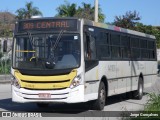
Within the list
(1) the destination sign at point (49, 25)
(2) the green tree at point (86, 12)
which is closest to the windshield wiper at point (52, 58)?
(1) the destination sign at point (49, 25)

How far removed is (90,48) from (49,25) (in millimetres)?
1461

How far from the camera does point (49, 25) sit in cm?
1351

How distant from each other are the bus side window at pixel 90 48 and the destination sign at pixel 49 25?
571mm

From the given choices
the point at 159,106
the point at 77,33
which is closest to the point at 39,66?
the point at 77,33

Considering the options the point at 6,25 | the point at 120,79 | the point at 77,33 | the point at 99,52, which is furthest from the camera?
the point at 6,25

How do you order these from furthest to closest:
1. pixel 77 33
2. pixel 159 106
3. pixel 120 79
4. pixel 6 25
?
pixel 6 25 < pixel 120 79 < pixel 77 33 < pixel 159 106

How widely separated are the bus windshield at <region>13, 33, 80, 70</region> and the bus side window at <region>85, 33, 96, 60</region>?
1.44 feet

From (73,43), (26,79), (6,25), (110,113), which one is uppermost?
(6,25)

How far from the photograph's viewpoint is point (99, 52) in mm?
14516

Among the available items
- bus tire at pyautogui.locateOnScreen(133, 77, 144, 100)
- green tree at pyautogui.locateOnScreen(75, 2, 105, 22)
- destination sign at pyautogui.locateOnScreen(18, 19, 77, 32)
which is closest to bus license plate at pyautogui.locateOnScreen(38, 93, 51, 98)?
destination sign at pyautogui.locateOnScreen(18, 19, 77, 32)

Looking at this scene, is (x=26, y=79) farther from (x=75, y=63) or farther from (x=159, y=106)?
(x=159, y=106)

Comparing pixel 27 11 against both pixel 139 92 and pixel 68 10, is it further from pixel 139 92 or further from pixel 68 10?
pixel 139 92

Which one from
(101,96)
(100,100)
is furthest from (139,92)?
(100,100)

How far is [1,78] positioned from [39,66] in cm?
2300
